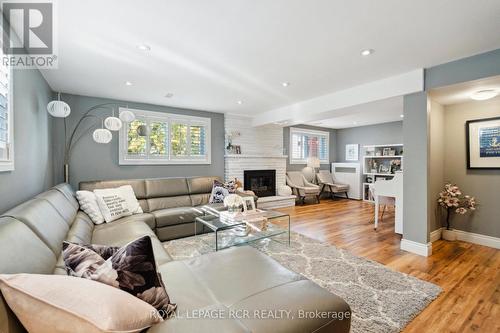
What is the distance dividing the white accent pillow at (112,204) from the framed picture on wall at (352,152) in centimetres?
666

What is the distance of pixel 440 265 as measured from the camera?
8.48 ft

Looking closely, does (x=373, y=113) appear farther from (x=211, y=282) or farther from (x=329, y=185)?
(x=211, y=282)

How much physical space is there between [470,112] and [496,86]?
787 mm

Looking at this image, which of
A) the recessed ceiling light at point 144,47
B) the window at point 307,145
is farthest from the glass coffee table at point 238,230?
the window at point 307,145

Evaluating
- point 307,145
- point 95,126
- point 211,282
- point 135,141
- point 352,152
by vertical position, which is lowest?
point 211,282

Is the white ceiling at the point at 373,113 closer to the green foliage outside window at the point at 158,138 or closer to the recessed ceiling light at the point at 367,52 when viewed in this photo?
the recessed ceiling light at the point at 367,52

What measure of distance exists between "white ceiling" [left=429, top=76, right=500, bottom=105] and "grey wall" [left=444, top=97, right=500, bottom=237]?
214 mm

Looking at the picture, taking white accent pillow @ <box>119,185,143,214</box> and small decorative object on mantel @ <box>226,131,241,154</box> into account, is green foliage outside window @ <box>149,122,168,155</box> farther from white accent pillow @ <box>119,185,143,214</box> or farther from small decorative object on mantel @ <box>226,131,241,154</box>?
small decorative object on mantel @ <box>226,131,241,154</box>

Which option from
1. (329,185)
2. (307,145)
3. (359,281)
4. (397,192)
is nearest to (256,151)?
(307,145)

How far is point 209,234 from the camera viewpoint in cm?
357

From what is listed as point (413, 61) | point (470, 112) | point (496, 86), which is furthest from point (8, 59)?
point (470, 112)

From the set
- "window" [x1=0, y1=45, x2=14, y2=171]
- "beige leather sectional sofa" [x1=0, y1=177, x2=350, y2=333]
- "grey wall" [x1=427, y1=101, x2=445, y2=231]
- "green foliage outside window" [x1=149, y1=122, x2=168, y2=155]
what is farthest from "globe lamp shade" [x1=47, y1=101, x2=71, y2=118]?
"grey wall" [x1=427, y1=101, x2=445, y2=231]

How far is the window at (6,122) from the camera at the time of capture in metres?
1.74

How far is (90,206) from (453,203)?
4983mm
